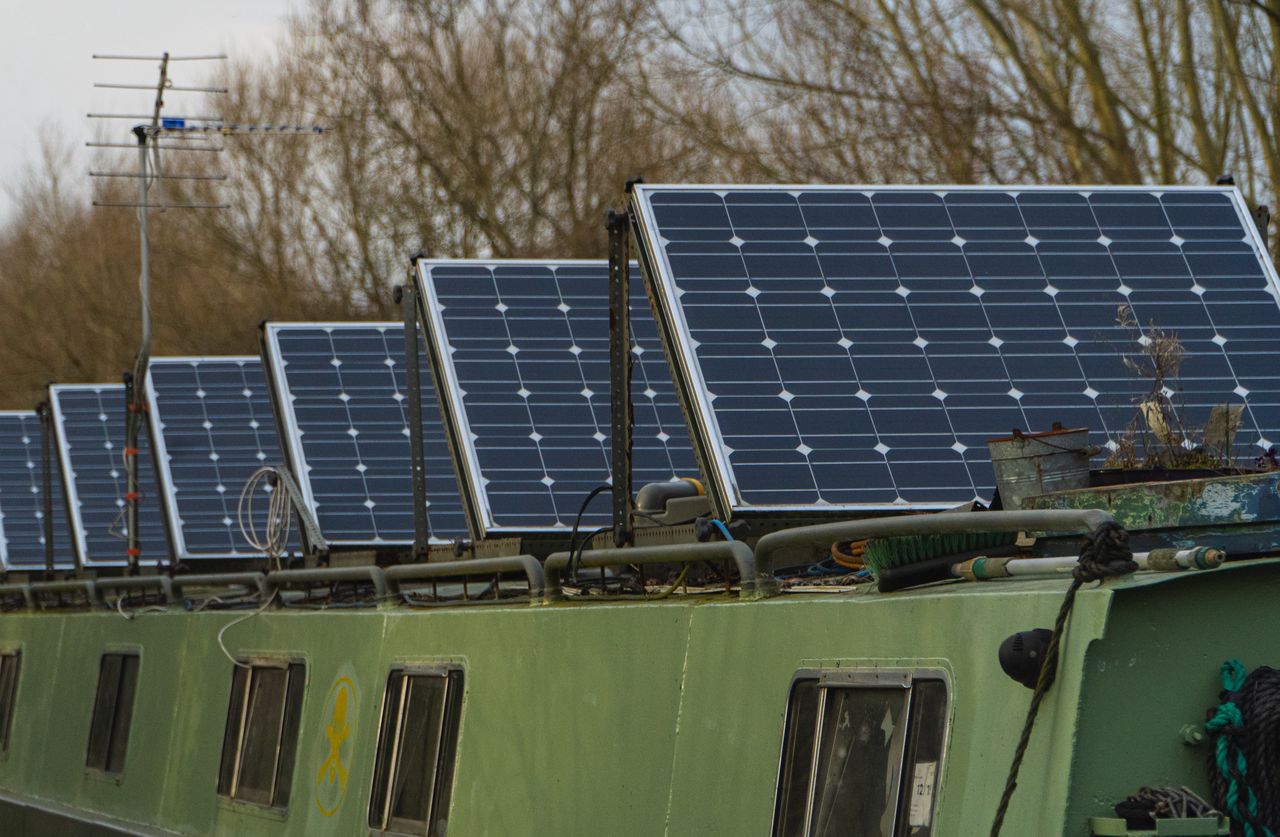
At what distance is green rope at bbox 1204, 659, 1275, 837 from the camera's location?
12.6ft

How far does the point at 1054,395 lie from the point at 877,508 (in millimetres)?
1007

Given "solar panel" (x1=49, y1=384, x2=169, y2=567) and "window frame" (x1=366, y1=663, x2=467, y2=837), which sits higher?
"solar panel" (x1=49, y1=384, x2=169, y2=567)

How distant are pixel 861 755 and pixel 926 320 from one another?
14.0ft

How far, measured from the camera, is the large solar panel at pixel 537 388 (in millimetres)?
11383

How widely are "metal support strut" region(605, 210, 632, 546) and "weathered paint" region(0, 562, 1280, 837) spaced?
4.52ft

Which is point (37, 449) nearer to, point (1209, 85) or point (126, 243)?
point (1209, 85)

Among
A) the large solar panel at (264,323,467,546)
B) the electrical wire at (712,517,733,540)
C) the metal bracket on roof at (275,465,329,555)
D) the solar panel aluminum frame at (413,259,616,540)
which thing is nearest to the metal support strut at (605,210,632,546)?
the electrical wire at (712,517,733,540)

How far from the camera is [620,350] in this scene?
29.2 feet

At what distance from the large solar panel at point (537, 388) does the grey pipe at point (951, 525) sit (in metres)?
6.00

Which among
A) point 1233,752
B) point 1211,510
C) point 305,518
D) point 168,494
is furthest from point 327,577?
point 168,494

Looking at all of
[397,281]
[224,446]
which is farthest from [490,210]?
[224,446]

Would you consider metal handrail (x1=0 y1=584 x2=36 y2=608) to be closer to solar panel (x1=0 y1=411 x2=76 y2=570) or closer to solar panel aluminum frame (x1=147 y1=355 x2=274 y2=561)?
solar panel aluminum frame (x1=147 y1=355 x2=274 y2=561)

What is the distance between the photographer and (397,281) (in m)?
34.6

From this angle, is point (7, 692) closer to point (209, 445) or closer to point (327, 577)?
point (327, 577)
